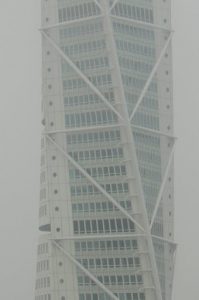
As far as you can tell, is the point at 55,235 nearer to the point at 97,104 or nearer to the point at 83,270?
the point at 83,270

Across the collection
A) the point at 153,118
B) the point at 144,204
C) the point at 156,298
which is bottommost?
the point at 156,298

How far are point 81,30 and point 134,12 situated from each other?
7896 mm

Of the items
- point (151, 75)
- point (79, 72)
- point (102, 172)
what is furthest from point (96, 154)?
point (151, 75)

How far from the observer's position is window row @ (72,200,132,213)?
619 ft

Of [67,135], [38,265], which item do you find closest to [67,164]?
[67,135]

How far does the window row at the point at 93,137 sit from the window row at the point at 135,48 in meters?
11.9

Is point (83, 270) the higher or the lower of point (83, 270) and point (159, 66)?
the lower

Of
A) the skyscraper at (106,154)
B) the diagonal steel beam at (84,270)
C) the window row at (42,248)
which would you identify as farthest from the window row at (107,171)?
the window row at (42,248)

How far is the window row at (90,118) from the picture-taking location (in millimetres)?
190500

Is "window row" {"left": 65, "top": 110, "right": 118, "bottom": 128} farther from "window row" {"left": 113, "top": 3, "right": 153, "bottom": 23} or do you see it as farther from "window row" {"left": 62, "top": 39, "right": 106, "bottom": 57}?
"window row" {"left": 113, "top": 3, "right": 153, "bottom": 23}

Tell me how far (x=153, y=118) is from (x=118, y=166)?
898 centimetres

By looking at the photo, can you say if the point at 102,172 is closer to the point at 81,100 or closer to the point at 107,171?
the point at 107,171

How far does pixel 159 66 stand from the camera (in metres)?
195

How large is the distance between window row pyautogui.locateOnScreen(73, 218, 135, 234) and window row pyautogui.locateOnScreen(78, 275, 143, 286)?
6.27 metres
